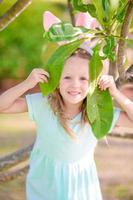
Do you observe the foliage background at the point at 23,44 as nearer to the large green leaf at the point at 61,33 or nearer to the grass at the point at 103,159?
the grass at the point at 103,159

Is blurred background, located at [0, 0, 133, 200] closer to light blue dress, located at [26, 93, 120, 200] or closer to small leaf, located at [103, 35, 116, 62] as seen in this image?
light blue dress, located at [26, 93, 120, 200]

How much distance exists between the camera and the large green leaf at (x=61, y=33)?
5.41 feet

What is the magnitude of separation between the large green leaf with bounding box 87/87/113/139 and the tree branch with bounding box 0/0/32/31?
645 millimetres

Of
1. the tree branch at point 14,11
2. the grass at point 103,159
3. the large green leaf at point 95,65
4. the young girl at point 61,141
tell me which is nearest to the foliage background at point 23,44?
the grass at point 103,159

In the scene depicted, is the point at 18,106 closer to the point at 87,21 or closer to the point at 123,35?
the point at 87,21

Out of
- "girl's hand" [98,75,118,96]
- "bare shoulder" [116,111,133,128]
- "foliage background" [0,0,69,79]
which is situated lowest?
"foliage background" [0,0,69,79]

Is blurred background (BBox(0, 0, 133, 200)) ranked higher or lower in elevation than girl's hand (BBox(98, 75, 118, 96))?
lower

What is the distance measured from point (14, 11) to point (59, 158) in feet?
1.93

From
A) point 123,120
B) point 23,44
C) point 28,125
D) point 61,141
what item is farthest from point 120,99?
point 23,44

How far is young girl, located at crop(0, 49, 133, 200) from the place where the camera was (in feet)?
7.27

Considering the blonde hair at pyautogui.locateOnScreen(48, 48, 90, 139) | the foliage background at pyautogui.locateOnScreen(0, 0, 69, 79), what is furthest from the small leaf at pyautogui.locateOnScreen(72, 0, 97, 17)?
the foliage background at pyautogui.locateOnScreen(0, 0, 69, 79)

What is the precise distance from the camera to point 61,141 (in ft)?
7.47

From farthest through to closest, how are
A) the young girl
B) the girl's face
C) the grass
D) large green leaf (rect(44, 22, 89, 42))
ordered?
the grass → the young girl → the girl's face → large green leaf (rect(44, 22, 89, 42))

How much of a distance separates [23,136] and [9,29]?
219 cm
